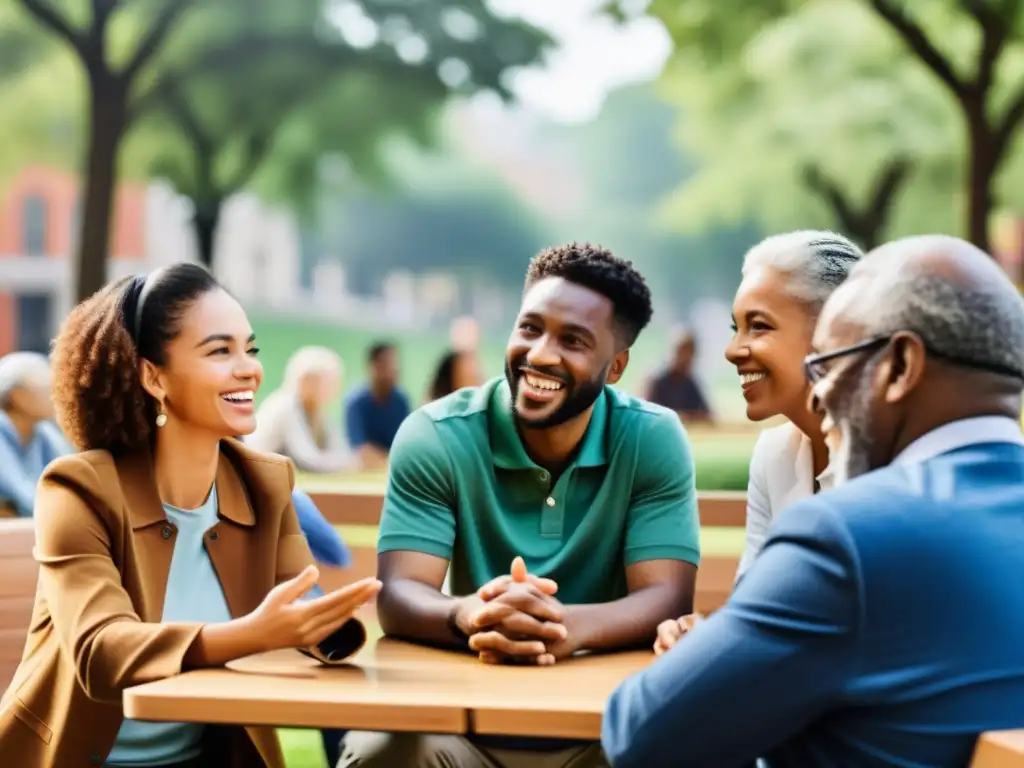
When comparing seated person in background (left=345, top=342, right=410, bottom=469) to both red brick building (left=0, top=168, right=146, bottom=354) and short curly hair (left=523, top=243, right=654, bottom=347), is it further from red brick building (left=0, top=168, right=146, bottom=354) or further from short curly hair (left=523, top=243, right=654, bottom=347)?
red brick building (left=0, top=168, right=146, bottom=354)

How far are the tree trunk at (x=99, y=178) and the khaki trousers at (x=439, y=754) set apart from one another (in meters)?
13.5

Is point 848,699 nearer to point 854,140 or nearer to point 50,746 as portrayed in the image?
point 50,746

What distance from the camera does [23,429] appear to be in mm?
7613

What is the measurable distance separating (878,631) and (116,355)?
179cm

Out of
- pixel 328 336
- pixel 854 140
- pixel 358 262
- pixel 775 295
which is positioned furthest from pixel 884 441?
pixel 358 262

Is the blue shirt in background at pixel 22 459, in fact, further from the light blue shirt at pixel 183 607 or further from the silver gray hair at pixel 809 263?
the silver gray hair at pixel 809 263

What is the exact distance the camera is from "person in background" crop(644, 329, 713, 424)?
1606 cm

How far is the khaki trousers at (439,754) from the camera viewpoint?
305 centimetres

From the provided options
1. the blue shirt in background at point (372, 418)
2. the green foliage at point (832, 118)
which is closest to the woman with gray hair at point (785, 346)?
the blue shirt in background at point (372, 418)

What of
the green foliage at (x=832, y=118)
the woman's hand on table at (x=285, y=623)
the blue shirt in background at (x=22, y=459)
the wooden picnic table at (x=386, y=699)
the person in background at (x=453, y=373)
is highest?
the green foliage at (x=832, y=118)

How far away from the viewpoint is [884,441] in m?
2.24

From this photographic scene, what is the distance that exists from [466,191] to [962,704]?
169 feet

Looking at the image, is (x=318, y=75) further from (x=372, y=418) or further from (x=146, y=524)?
(x=146, y=524)

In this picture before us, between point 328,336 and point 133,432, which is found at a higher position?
point 133,432
